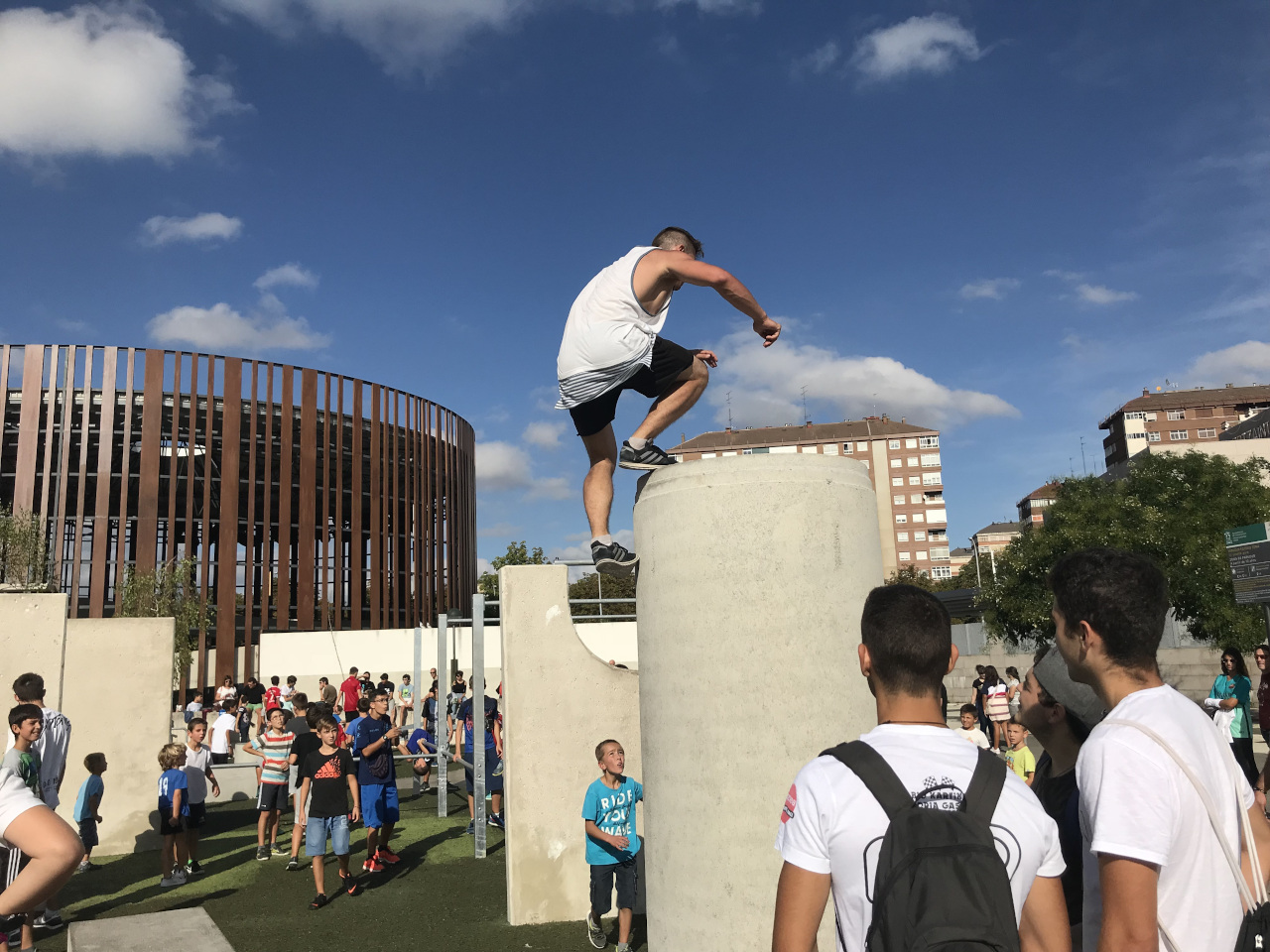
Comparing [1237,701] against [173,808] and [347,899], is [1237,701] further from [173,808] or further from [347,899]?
[173,808]

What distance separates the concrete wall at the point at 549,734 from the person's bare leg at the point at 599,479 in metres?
3.50

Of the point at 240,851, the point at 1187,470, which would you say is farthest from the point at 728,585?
the point at 1187,470

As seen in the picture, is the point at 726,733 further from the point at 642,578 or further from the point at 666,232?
the point at 666,232

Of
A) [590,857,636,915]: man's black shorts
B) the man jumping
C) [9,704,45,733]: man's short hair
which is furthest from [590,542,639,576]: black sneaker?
[590,857,636,915]: man's black shorts

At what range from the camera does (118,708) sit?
11180 mm

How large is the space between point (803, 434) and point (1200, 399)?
42010 mm

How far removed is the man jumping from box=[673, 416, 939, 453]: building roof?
98070mm

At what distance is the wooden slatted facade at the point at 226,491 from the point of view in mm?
35125

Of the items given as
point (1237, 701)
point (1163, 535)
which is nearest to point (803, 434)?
point (1163, 535)

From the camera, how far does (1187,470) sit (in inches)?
1261

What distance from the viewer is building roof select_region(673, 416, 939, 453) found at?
339 ft

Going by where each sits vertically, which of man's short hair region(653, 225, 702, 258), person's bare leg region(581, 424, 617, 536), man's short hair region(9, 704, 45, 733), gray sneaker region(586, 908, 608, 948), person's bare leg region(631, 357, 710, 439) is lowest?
gray sneaker region(586, 908, 608, 948)

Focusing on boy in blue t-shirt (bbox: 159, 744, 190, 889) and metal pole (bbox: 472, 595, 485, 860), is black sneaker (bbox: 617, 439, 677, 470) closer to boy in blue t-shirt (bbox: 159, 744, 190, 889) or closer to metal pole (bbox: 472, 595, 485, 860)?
metal pole (bbox: 472, 595, 485, 860)

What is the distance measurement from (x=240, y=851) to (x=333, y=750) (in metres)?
3.54
